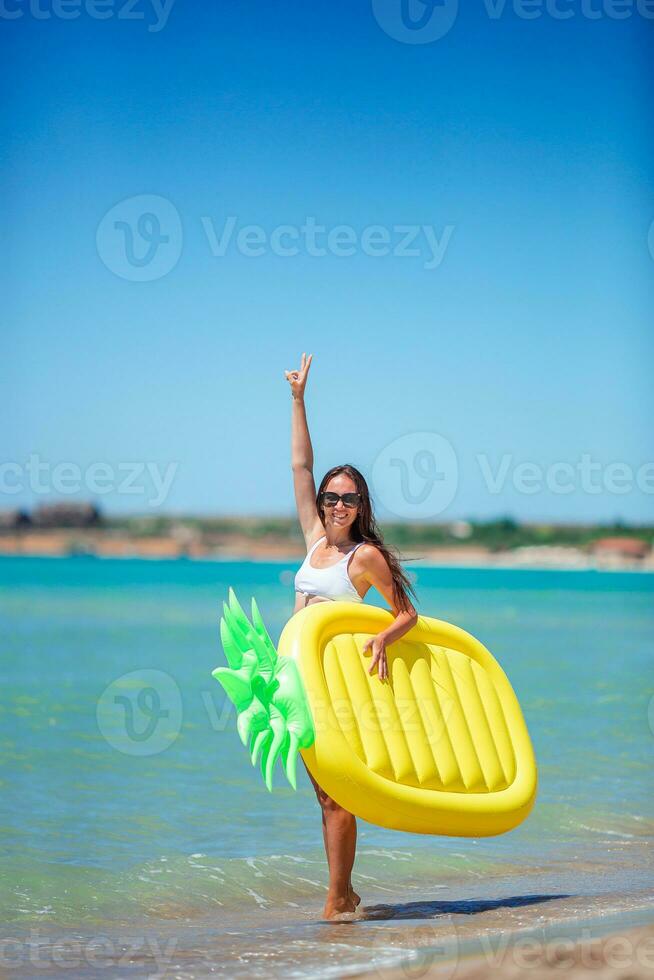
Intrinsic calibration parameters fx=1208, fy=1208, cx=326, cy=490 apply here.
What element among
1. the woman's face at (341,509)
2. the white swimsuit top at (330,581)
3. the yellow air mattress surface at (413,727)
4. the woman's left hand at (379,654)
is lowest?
the yellow air mattress surface at (413,727)

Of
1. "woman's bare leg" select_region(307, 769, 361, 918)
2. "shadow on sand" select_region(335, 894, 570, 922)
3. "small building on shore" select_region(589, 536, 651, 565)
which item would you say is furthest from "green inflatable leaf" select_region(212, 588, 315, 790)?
"small building on shore" select_region(589, 536, 651, 565)

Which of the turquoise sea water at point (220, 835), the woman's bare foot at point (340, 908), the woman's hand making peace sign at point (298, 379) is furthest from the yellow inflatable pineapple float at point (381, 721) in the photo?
the woman's hand making peace sign at point (298, 379)

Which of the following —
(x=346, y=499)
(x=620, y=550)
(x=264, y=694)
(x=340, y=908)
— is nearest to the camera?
(x=264, y=694)

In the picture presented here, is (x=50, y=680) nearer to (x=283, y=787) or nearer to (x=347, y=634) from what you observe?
(x=283, y=787)

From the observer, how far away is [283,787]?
7.67m

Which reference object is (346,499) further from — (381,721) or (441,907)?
(441,907)

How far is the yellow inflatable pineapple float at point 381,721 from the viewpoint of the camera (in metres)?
4.25

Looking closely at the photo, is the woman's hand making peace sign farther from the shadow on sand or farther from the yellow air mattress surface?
the shadow on sand

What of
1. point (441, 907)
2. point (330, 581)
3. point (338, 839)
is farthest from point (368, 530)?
point (441, 907)

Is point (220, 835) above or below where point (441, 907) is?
below

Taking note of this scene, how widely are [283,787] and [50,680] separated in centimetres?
677

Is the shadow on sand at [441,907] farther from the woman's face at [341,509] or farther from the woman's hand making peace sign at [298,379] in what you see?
the woman's hand making peace sign at [298,379]

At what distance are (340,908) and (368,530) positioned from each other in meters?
1.43

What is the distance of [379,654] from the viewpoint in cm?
443
